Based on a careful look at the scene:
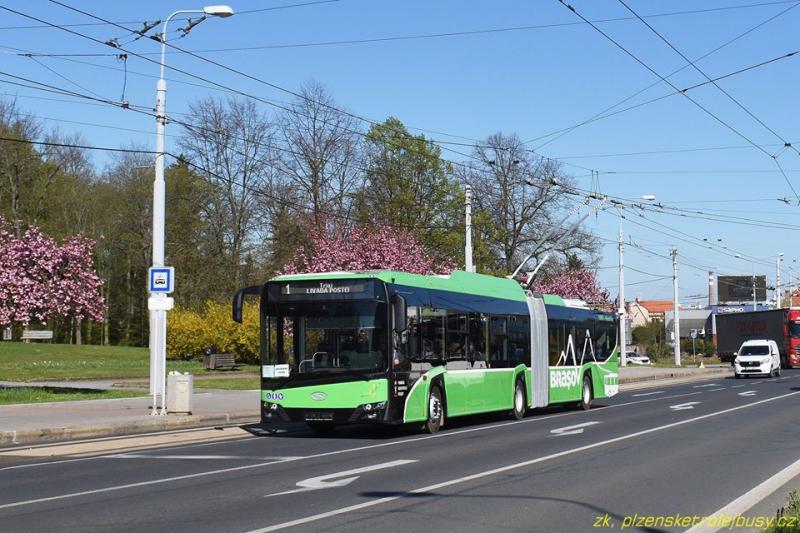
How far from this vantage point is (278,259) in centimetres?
6078

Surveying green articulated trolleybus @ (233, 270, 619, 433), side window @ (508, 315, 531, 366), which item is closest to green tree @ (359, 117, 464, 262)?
side window @ (508, 315, 531, 366)

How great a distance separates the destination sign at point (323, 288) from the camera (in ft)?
61.4

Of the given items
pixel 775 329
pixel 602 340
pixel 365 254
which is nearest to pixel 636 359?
pixel 775 329

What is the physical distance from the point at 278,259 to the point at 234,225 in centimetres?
421

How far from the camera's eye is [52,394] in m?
28.5

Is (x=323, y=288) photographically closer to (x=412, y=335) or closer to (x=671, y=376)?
(x=412, y=335)

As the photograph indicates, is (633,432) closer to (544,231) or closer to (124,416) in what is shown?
(124,416)

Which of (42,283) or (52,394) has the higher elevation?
(42,283)

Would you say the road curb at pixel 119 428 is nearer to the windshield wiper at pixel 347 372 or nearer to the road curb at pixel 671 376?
the windshield wiper at pixel 347 372

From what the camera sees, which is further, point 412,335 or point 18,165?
point 18,165

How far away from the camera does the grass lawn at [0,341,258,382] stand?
138ft

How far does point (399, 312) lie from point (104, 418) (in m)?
7.46

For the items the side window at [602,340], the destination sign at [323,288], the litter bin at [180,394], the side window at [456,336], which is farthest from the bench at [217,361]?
the destination sign at [323,288]

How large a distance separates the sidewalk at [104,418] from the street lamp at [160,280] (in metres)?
0.77
